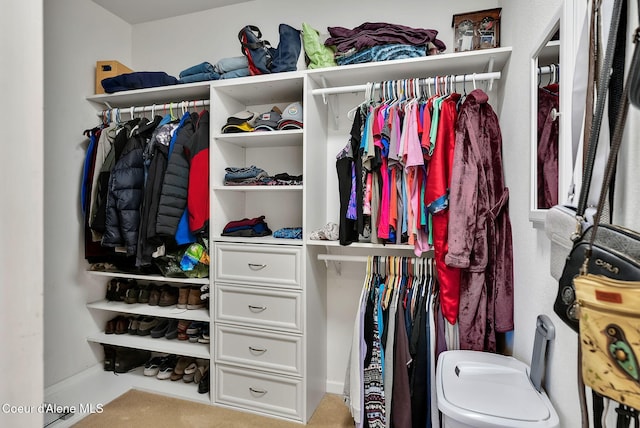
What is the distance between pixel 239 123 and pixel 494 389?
1904 millimetres

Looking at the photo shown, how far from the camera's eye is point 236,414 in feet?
6.63

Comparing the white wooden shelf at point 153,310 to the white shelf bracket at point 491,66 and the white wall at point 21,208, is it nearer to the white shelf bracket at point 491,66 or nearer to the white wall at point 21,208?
the white wall at point 21,208

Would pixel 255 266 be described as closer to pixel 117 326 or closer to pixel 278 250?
pixel 278 250

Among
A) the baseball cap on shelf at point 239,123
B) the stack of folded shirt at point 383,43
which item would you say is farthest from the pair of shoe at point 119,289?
the stack of folded shirt at point 383,43

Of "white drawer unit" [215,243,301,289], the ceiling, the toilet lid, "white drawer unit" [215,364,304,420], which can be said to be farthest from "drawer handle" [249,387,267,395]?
the ceiling

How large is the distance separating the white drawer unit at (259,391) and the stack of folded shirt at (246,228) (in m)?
0.84

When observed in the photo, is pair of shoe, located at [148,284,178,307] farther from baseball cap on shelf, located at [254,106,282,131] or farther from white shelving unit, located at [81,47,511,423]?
baseball cap on shelf, located at [254,106,282,131]

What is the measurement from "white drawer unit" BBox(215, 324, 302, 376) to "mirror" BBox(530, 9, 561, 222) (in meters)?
1.43

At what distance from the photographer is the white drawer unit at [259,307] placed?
6.37ft

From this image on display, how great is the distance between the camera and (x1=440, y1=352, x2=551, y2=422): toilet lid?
3.38ft

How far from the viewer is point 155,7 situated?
250 centimetres

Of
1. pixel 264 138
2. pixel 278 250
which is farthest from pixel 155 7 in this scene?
pixel 278 250

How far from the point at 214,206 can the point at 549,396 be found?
6.20 feet

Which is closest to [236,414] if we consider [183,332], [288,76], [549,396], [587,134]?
[183,332]
